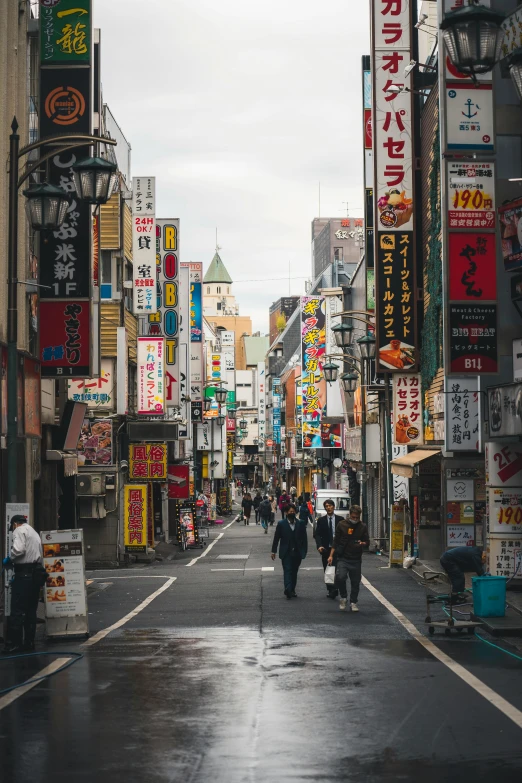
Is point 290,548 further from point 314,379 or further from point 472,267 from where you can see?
point 314,379

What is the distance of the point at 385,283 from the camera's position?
33.2 metres

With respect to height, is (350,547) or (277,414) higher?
(277,414)

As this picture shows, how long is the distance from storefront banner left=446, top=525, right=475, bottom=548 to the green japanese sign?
14098mm

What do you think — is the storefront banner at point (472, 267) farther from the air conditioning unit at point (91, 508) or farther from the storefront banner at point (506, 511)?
the air conditioning unit at point (91, 508)

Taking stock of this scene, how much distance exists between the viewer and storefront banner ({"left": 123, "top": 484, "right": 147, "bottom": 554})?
3869cm

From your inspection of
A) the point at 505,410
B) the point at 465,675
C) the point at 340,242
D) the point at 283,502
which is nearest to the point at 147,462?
the point at 283,502

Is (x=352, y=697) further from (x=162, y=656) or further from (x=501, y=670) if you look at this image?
(x=162, y=656)

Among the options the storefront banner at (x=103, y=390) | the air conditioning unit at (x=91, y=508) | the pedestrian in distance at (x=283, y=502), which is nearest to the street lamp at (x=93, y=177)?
the pedestrian in distance at (x=283, y=502)

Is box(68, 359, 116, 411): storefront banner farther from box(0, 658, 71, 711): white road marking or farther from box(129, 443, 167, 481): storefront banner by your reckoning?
box(0, 658, 71, 711): white road marking

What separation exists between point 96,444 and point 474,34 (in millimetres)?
26125

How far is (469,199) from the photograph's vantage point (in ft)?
75.5

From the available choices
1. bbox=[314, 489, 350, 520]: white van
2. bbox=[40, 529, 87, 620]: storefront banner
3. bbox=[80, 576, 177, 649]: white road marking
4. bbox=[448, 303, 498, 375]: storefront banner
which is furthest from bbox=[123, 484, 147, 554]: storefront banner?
bbox=[40, 529, 87, 620]: storefront banner

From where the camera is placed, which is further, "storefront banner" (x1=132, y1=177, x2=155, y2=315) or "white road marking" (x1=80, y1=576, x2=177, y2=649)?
"storefront banner" (x1=132, y1=177, x2=155, y2=315)

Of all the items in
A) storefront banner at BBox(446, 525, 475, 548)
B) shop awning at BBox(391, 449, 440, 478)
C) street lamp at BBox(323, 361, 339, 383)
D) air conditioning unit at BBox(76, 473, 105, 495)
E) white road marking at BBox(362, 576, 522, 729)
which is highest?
street lamp at BBox(323, 361, 339, 383)
